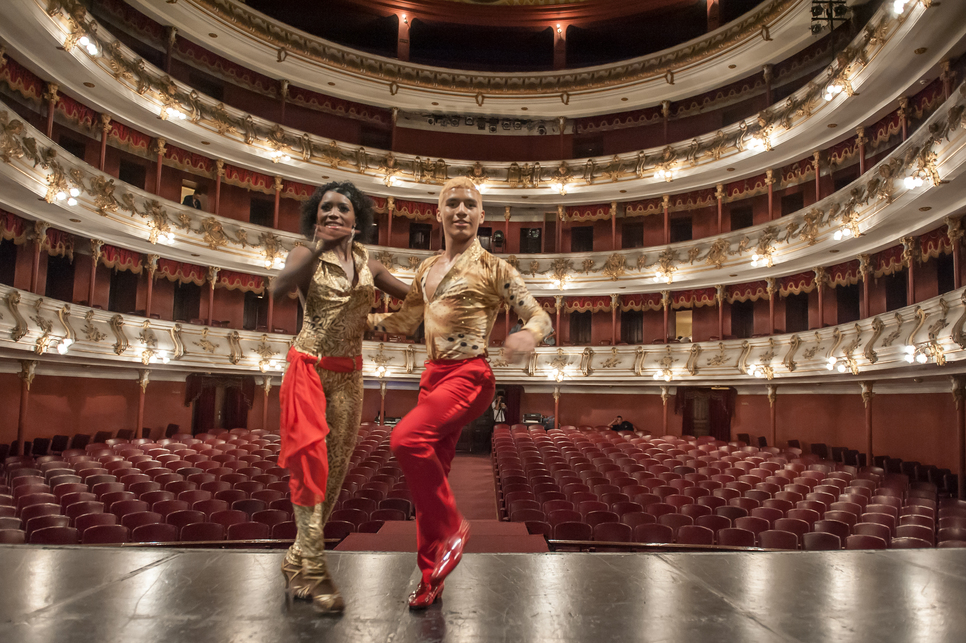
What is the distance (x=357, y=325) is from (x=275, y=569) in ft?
3.92

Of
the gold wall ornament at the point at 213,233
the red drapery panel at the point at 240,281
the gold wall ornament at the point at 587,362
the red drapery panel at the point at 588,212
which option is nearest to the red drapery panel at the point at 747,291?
the gold wall ornament at the point at 587,362

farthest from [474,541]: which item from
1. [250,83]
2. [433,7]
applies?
[433,7]

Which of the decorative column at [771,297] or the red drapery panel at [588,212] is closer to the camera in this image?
the decorative column at [771,297]

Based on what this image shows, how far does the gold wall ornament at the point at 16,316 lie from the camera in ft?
37.0

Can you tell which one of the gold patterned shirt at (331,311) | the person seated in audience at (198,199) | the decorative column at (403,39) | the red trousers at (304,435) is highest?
the decorative column at (403,39)

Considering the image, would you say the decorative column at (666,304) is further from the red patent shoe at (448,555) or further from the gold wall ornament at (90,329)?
the red patent shoe at (448,555)

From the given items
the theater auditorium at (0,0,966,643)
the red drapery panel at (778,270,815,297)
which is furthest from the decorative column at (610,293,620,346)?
the red drapery panel at (778,270,815,297)

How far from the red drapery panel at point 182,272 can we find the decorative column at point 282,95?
256 inches

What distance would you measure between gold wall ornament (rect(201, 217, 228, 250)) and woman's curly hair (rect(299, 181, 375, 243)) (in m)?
15.9

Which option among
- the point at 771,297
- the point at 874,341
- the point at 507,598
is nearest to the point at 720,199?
the point at 771,297

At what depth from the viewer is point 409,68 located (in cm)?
2270

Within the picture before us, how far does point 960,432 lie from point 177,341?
58.7ft

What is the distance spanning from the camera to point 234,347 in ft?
57.6

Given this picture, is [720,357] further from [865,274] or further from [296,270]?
[296,270]
